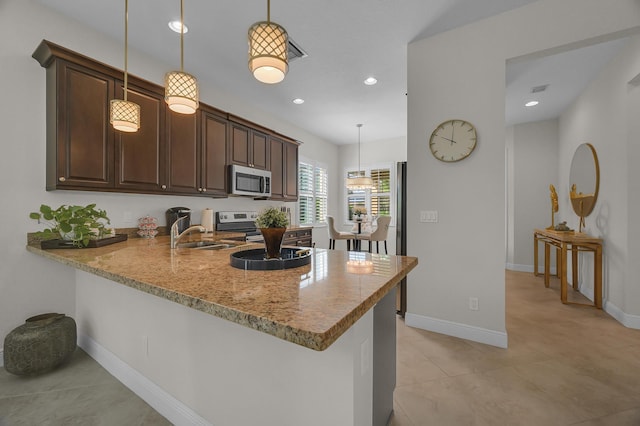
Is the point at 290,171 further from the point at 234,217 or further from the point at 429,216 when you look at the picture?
the point at 429,216

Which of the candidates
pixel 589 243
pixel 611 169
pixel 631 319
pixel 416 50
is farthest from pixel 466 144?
pixel 631 319

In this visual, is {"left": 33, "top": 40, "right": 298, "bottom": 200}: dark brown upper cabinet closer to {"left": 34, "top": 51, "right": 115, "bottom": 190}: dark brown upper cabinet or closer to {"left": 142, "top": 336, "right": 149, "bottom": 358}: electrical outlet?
{"left": 34, "top": 51, "right": 115, "bottom": 190}: dark brown upper cabinet

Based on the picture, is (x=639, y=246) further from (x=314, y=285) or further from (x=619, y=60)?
(x=314, y=285)

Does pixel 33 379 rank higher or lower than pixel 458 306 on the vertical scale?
lower

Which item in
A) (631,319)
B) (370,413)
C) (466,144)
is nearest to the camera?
(370,413)

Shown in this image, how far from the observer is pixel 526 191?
4914 mm

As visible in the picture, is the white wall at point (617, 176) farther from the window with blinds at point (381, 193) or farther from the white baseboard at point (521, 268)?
the window with blinds at point (381, 193)

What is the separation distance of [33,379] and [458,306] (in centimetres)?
338

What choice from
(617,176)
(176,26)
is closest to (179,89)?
(176,26)

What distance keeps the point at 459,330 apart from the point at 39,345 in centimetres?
332

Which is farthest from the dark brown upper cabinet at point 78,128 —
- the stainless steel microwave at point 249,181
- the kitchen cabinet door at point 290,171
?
the kitchen cabinet door at point 290,171

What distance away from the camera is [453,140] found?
2.48 metres

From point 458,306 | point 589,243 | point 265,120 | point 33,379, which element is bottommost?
point 33,379

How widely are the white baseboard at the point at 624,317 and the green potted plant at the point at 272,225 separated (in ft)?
11.9
